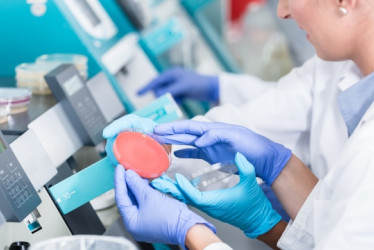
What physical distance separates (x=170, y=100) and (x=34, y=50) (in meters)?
0.51

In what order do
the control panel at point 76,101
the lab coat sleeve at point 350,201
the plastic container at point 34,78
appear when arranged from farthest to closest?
the plastic container at point 34,78, the control panel at point 76,101, the lab coat sleeve at point 350,201

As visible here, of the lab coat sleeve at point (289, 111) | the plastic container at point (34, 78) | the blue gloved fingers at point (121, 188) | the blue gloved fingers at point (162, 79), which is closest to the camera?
the blue gloved fingers at point (121, 188)

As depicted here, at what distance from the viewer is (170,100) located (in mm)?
1595

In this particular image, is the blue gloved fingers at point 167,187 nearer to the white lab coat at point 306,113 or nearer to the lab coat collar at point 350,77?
the white lab coat at point 306,113

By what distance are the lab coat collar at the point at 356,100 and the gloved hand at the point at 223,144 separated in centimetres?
19

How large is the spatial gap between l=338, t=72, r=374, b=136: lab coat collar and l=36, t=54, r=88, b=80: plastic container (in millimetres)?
738

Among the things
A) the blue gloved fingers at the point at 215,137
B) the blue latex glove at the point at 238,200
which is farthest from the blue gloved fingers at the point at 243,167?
the blue gloved fingers at the point at 215,137

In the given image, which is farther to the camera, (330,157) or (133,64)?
(133,64)

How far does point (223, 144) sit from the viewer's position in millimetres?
1540

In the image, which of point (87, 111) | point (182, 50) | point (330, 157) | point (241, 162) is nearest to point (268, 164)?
point (241, 162)

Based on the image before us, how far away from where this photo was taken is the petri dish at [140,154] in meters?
1.34

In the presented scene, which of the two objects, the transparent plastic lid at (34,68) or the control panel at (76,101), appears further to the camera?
the transparent plastic lid at (34,68)

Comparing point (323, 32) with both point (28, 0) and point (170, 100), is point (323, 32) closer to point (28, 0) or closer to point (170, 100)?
point (170, 100)

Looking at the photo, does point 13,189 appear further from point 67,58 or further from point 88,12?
point 88,12
